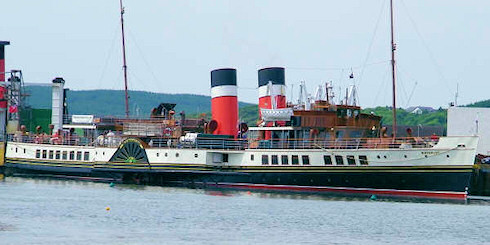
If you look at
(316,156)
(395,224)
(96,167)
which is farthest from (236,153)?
(395,224)

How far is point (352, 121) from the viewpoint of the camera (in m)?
65.6

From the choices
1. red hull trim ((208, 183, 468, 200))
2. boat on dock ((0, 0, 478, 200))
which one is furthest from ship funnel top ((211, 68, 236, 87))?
red hull trim ((208, 183, 468, 200))

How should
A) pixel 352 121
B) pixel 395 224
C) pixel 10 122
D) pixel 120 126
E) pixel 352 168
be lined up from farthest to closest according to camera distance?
1. pixel 10 122
2. pixel 120 126
3. pixel 352 121
4. pixel 352 168
5. pixel 395 224

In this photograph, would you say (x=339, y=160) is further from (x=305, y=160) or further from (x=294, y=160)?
(x=294, y=160)

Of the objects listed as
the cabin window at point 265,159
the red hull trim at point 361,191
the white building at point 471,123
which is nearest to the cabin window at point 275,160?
the cabin window at point 265,159

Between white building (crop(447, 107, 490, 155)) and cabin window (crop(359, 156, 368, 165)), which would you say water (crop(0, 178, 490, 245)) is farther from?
white building (crop(447, 107, 490, 155))

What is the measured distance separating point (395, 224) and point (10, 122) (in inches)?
1702

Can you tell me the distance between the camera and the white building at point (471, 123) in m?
84.7

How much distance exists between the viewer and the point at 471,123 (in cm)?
8569

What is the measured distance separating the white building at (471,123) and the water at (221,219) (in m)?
29.0

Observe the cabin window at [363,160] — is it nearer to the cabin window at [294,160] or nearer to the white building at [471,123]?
the cabin window at [294,160]

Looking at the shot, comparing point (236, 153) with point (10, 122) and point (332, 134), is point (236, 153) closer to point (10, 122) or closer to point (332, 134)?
point (332, 134)

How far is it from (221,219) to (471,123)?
142 feet

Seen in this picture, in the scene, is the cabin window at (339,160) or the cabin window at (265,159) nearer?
the cabin window at (339,160)
